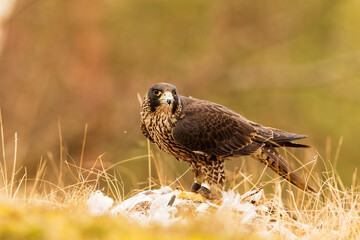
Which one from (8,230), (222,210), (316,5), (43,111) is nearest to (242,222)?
(222,210)

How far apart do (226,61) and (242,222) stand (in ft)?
30.6

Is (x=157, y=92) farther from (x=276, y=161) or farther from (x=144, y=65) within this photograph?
(x=144, y=65)

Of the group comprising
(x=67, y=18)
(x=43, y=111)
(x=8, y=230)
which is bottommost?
(x=43, y=111)

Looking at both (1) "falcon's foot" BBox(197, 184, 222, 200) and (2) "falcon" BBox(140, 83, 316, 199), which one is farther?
(2) "falcon" BBox(140, 83, 316, 199)

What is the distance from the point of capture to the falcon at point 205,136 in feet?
12.1

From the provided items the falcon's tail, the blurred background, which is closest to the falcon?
the falcon's tail

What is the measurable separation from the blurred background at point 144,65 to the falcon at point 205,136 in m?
6.23

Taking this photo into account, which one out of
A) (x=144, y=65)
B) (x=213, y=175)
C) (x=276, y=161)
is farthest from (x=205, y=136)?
(x=144, y=65)

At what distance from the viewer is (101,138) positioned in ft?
37.4

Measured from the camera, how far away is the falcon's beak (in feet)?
11.7

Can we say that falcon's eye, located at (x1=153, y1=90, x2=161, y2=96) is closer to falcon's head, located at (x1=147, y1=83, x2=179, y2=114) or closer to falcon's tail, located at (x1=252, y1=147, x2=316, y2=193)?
falcon's head, located at (x1=147, y1=83, x2=179, y2=114)

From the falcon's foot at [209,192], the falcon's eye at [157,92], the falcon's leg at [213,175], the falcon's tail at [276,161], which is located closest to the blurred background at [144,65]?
the falcon's tail at [276,161]

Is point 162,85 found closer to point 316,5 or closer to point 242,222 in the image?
point 242,222

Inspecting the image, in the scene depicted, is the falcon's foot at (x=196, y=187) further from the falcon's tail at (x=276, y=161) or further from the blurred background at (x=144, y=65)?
the blurred background at (x=144, y=65)
